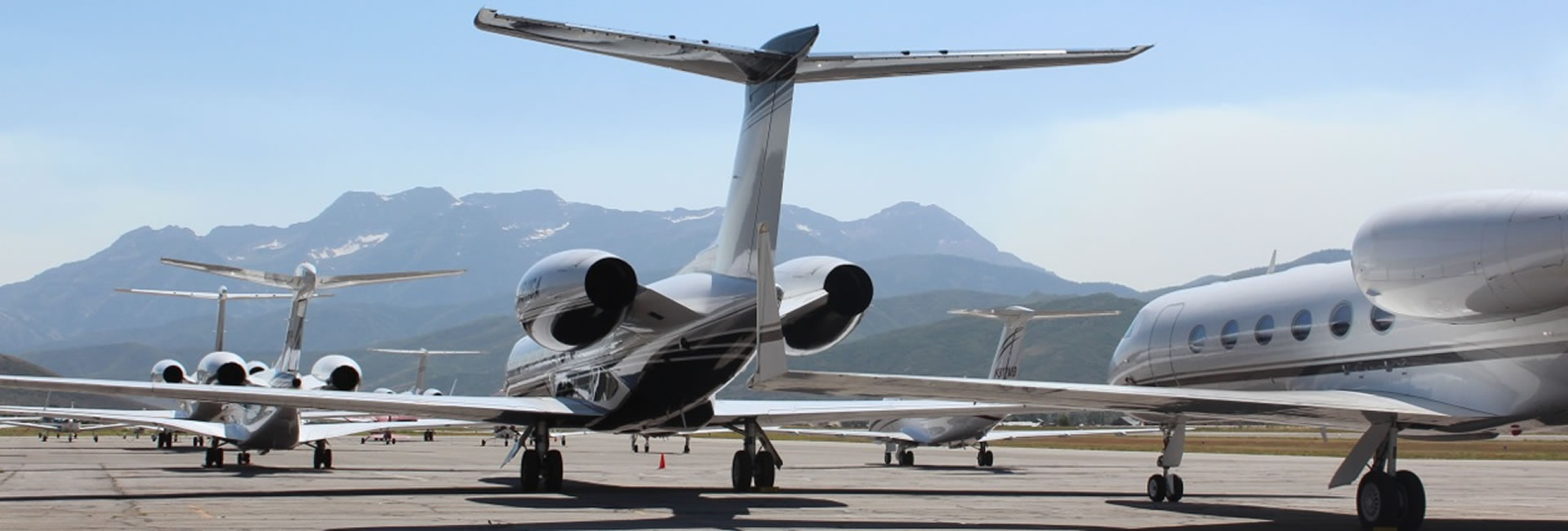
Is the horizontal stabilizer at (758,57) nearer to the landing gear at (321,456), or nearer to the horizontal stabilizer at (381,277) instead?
the horizontal stabilizer at (381,277)

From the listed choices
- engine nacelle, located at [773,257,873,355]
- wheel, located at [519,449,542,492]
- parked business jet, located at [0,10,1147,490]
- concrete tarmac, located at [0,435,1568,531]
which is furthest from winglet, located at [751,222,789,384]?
wheel, located at [519,449,542,492]

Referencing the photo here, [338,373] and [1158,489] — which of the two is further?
[338,373]

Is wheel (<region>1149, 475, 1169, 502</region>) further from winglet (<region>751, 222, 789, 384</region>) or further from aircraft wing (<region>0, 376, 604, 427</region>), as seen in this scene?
winglet (<region>751, 222, 789, 384</region>)

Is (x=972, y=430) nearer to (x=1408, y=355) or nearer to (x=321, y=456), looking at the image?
(x=321, y=456)

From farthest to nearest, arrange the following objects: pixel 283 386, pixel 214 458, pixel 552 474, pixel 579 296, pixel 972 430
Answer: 1. pixel 972 430
2. pixel 214 458
3. pixel 283 386
4. pixel 552 474
5. pixel 579 296

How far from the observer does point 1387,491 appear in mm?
13273

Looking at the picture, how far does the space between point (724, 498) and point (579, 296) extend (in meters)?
3.43

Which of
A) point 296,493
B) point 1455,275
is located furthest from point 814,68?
point 296,493

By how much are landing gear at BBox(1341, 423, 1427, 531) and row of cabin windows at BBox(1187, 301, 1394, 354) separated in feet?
3.85

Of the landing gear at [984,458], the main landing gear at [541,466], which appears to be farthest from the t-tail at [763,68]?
the landing gear at [984,458]

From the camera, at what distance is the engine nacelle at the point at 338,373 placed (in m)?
31.4

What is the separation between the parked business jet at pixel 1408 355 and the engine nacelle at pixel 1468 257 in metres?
0.01

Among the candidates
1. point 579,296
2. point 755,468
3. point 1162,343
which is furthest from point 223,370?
point 1162,343

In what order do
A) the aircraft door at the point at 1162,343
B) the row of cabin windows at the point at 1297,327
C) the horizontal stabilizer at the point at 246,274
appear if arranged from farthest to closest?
1. the horizontal stabilizer at the point at 246,274
2. the aircraft door at the point at 1162,343
3. the row of cabin windows at the point at 1297,327
